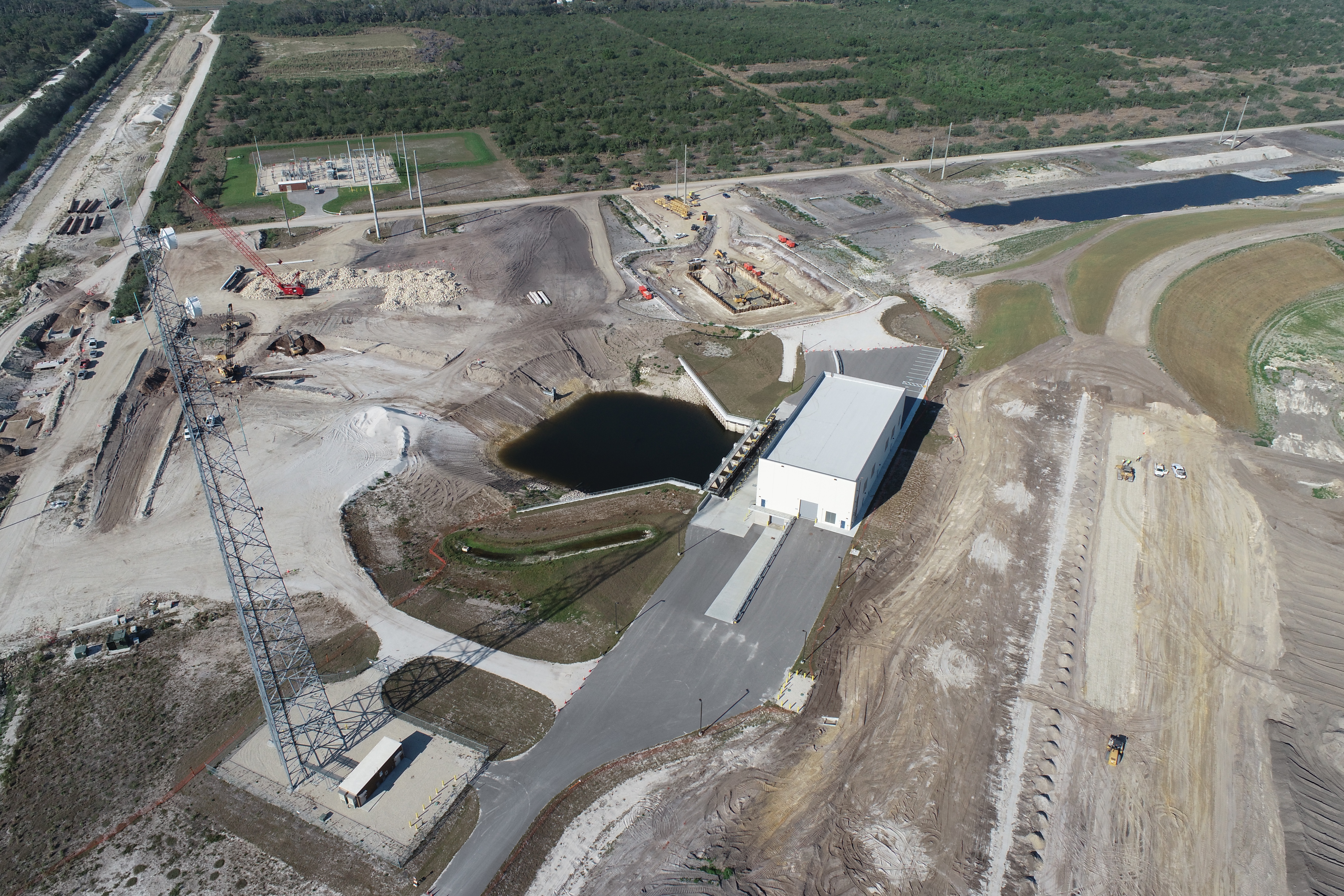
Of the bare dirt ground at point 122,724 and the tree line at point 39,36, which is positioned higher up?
the tree line at point 39,36

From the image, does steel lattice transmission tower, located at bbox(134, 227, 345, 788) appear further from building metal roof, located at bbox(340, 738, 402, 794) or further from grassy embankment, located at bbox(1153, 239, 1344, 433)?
grassy embankment, located at bbox(1153, 239, 1344, 433)

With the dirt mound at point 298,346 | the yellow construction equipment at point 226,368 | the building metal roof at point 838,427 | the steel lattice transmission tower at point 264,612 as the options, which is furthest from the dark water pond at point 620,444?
the yellow construction equipment at point 226,368

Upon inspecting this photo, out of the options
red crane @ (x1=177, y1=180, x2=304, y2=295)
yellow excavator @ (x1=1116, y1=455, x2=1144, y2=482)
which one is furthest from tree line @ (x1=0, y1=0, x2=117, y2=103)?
yellow excavator @ (x1=1116, y1=455, x2=1144, y2=482)

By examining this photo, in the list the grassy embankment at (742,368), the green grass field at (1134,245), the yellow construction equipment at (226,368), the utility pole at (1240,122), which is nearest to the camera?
the grassy embankment at (742,368)

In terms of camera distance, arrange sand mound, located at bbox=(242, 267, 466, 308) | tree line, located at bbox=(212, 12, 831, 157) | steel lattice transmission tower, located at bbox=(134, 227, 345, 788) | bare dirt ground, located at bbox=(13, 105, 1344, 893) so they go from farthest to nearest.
A: tree line, located at bbox=(212, 12, 831, 157)
sand mound, located at bbox=(242, 267, 466, 308)
steel lattice transmission tower, located at bbox=(134, 227, 345, 788)
bare dirt ground, located at bbox=(13, 105, 1344, 893)

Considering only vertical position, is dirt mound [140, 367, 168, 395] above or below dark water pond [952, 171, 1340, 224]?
below

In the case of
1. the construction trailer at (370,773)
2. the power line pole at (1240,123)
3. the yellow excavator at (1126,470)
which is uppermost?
the power line pole at (1240,123)

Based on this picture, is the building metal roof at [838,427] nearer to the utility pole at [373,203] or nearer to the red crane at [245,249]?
the red crane at [245,249]
